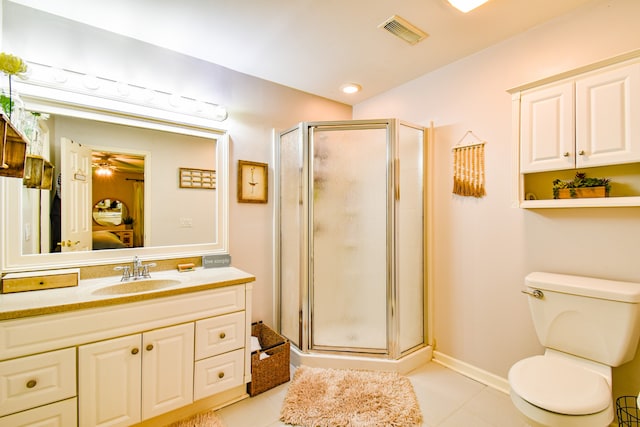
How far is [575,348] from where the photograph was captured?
1552mm

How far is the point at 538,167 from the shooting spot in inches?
66.3

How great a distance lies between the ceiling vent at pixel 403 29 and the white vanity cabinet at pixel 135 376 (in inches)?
86.1

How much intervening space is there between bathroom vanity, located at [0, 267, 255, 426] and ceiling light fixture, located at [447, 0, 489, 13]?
6.66 feet

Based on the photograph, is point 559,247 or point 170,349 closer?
point 170,349

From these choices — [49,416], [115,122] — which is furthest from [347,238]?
[49,416]

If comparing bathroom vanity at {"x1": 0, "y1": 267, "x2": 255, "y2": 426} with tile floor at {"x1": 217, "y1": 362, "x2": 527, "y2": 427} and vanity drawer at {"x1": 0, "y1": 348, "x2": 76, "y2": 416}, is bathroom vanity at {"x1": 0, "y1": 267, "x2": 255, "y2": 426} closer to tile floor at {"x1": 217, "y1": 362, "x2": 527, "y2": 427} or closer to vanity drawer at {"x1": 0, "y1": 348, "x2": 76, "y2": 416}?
vanity drawer at {"x1": 0, "y1": 348, "x2": 76, "y2": 416}

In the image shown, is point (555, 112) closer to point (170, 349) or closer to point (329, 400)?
point (329, 400)

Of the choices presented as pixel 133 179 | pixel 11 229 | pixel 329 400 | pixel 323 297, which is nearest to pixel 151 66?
pixel 133 179

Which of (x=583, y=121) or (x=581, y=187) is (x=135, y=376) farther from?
(x=583, y=121)

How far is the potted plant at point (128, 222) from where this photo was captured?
191 cm

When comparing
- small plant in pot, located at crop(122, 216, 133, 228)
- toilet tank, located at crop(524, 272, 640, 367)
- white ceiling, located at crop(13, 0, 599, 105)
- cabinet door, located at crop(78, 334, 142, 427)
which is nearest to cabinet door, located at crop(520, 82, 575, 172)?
white ceiling, located at crop(13, 0, 599, 105)

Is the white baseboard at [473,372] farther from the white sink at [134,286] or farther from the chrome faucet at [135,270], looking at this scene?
the chrome faucet at [135,270]

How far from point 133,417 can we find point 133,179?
4.62 ft

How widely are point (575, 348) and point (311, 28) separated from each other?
95.5 inches
